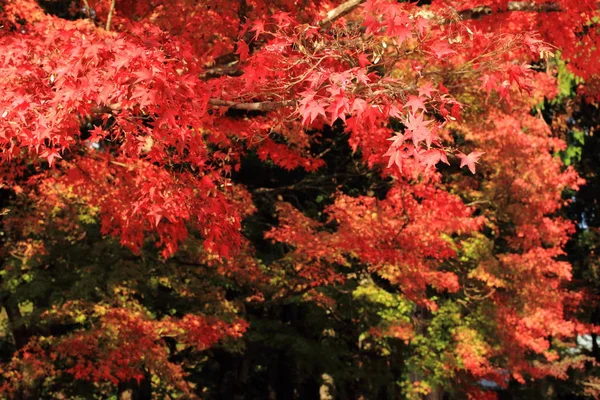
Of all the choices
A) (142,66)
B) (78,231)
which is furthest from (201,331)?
(142,66)

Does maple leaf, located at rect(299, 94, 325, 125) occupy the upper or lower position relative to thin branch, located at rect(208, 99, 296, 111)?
upper

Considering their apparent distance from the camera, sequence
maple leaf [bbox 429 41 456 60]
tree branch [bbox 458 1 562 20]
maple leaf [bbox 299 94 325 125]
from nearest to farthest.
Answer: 1. maple leaf [bbox 299 94 325 125]
2. maple leaf [bbox 429 41 456 60]
3. tree branch [bbox 458 1 562 20]

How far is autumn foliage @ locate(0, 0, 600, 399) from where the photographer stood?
5.45 metres

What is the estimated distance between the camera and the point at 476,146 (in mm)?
16938

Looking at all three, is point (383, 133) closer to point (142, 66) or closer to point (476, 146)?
point (476, 146)

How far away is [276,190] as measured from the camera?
734 inches

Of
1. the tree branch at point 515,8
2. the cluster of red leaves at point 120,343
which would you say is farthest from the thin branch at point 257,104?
the cluster of red leaves at point 120,343

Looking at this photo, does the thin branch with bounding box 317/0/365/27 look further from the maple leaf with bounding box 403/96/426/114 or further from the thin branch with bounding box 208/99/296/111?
the maple leaf with bounding box 403/96/426/114

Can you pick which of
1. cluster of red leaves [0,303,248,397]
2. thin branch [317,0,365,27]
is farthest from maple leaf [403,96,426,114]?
cluster of red leaves [0,303,248,397]

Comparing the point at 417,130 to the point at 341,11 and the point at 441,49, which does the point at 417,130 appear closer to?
the point at 441,49

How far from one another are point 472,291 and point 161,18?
41.6 feet

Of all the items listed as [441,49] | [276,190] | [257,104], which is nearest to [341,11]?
[257,104]

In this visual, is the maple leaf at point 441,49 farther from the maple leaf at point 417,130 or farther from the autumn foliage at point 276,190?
the maple leaf at point 417,130

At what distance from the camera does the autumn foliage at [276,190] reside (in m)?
5.45
